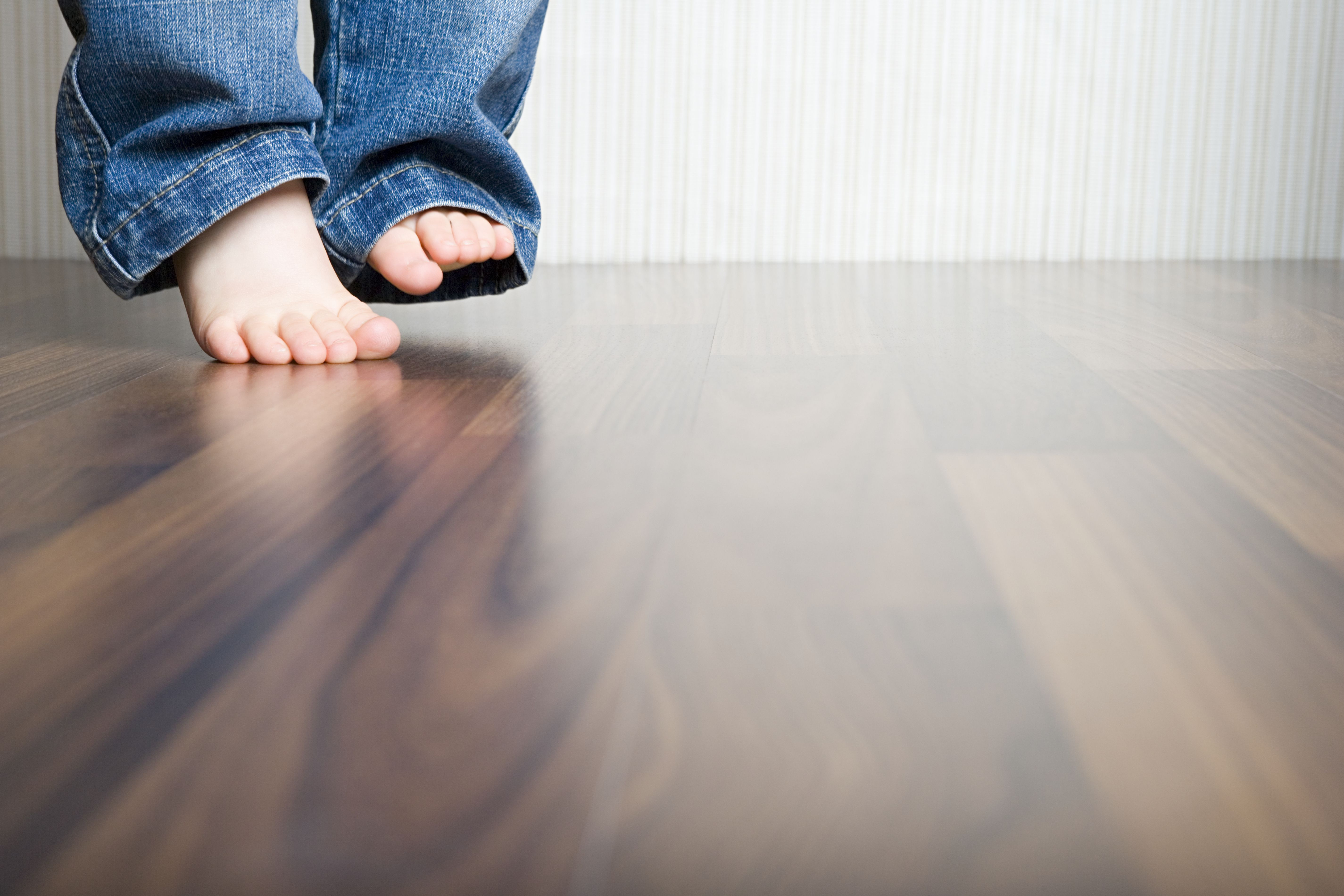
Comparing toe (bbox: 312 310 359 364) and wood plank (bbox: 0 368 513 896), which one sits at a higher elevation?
toe (bbox: 312 310 359 364)

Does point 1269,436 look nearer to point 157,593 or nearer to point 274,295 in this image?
point 157,593

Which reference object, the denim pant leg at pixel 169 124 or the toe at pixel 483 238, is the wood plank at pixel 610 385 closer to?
the toe at pixel 483 238

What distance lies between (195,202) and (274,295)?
0.07 m

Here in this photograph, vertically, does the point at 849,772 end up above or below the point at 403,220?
below

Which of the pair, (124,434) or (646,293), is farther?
(646,293)

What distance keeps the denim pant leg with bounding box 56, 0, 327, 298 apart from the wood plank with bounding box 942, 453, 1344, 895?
1.71ft

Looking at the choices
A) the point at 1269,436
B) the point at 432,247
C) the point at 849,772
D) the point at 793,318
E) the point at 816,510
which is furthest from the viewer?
the point at 793,318

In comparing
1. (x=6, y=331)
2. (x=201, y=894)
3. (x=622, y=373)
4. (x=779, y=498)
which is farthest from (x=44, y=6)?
(x=201, y=894)

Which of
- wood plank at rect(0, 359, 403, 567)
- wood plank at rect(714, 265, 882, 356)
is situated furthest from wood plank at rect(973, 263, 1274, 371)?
wood plank at rect(0, 359, 403, 567)

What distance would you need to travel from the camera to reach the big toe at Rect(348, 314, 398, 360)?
744 millimetres

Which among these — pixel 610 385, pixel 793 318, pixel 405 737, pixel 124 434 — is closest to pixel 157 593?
pixel 405 737

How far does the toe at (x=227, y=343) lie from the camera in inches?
28.9

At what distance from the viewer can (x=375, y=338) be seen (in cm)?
74

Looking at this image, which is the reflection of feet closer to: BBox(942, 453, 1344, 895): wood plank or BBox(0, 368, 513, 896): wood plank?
BBox(0, 368, 513, 896): wood plank
